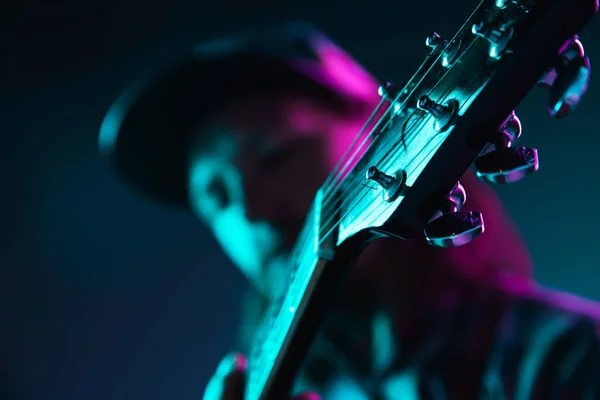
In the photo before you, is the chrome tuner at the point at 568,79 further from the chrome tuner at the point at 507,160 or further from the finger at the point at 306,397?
the finger at the point at 306,397

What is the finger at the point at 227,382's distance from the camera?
64 cm

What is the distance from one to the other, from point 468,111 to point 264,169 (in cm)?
49

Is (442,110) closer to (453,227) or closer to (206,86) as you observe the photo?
(453,227)

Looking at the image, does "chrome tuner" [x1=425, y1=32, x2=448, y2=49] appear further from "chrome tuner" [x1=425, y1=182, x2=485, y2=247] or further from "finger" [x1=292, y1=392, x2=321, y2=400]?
"finger" [x1=292, y1=392, x2=321, y2=400]

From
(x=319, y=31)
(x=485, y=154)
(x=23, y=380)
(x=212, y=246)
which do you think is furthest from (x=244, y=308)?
(x=485, y=154)

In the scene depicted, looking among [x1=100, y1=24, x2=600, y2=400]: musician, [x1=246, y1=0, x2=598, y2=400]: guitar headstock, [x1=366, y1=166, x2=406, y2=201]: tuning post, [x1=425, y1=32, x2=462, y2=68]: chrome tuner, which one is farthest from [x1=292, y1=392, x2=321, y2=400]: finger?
[x1=425, y1=32, x2=462, y2=68]: chrome tuner

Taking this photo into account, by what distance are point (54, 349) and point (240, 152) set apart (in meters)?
0.97

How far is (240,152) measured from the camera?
0.79 m

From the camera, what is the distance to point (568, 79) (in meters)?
0.27

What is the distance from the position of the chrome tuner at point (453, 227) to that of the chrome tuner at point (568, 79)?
0.30 feet

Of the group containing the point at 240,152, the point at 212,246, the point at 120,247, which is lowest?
the point at 120,247

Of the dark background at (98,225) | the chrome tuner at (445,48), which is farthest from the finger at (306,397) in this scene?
the dark background at (98,225)

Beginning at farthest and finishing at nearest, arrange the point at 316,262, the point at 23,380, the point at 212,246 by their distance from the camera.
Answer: the point at 212,246 < the point at 23,380 < the point at 316,262

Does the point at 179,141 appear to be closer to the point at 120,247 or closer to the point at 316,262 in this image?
the point at 316,262
